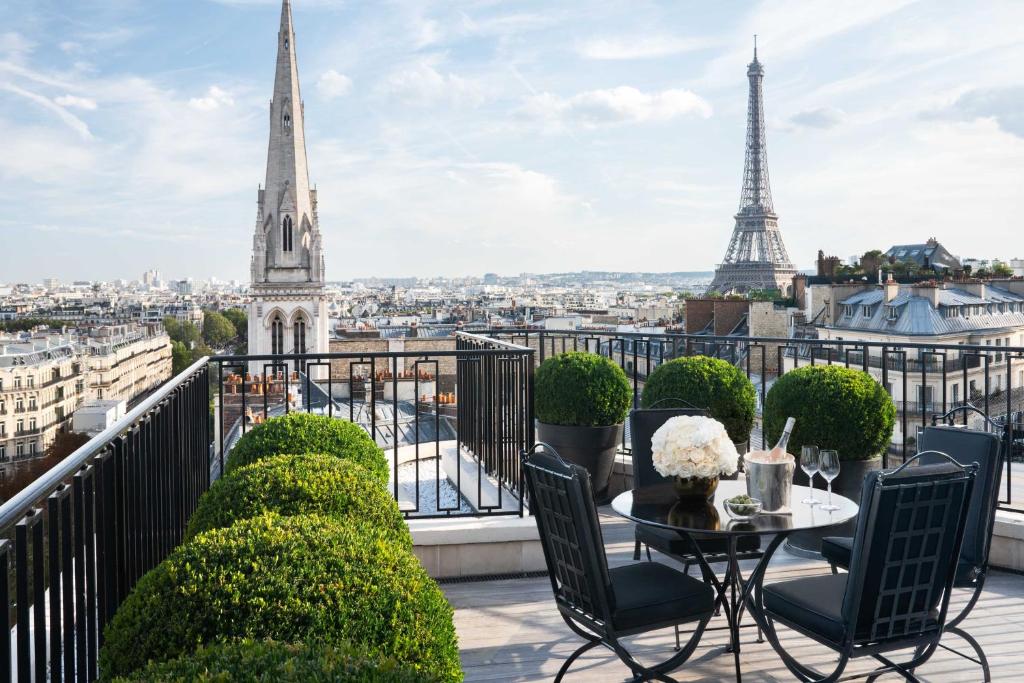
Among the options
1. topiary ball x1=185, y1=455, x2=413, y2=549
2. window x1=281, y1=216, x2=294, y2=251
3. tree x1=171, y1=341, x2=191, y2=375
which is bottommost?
tree x1=171, y1=341, x2=191, y2=375

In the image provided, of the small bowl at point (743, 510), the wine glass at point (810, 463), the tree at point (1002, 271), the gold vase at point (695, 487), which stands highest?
the tree at point (1002, 271)

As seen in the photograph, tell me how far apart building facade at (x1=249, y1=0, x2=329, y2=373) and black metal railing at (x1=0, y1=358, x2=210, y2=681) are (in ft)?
199

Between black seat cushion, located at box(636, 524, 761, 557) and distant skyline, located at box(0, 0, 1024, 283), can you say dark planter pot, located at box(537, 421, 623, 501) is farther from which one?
distant skyline, located at box(0, 0, 1024, 283)

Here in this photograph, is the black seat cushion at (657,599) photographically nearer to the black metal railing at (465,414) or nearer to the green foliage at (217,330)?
the black metal railing at (465,414)

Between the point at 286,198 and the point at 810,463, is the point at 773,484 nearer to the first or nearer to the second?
the point at 810,463

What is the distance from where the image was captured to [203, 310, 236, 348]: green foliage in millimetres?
98994

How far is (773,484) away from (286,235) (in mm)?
64844

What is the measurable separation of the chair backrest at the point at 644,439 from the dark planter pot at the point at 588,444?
4.77 feet

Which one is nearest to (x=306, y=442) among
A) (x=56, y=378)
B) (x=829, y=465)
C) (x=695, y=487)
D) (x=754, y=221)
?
(x=695, y=487)

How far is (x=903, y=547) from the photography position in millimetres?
2756

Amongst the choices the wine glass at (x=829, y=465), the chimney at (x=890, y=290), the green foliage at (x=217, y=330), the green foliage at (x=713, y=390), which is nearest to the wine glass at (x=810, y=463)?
the wine glass at (x=829, y=465)

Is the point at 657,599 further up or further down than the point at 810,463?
further down

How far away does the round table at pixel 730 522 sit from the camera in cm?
321

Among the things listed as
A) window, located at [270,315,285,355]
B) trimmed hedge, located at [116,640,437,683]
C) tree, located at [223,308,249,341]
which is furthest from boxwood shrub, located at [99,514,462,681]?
tree, located at [223,308,249,341]
